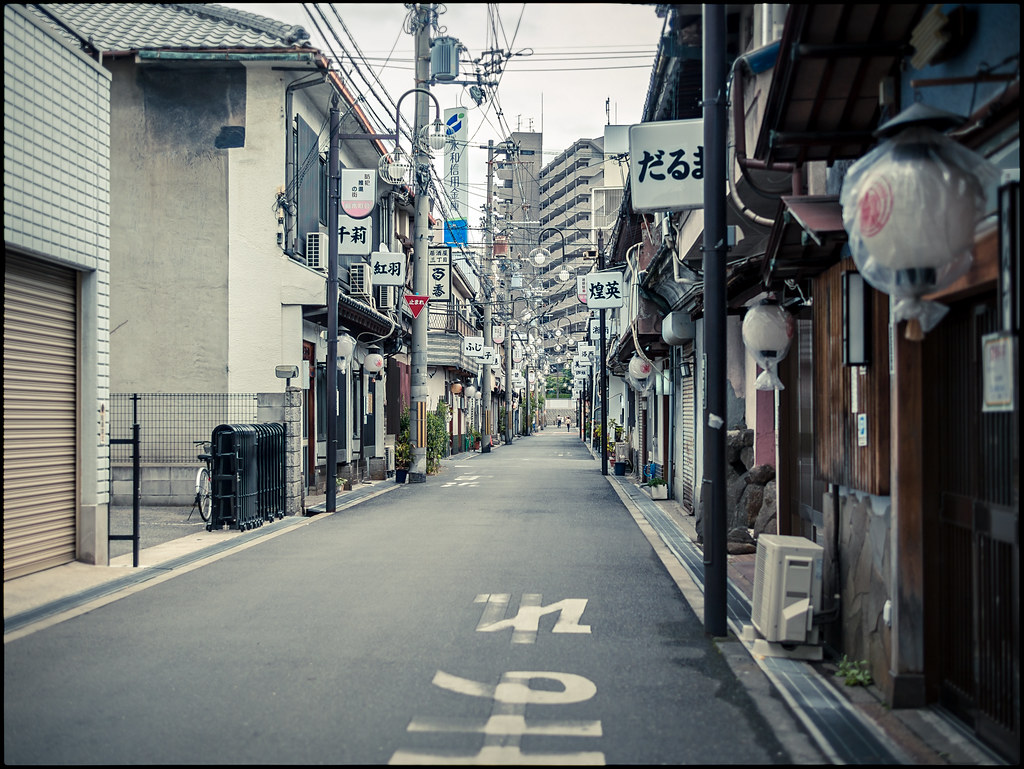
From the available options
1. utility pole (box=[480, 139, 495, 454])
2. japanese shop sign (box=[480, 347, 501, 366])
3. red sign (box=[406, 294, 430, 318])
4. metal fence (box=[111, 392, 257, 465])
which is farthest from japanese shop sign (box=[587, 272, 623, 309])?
utility pole (box=[480, 139, 495, 454])

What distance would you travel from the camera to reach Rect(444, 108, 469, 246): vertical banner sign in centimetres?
2891

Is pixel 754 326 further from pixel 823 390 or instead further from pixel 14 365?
pixel 14 365

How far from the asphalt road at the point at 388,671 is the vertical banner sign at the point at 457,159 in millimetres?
18822

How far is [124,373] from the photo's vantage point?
68.4 ft

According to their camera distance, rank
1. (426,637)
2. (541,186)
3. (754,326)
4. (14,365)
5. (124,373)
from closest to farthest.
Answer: (426,637) → (754,326) → (14,365) → (124,373) → (541,186)

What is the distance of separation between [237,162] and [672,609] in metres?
15.5

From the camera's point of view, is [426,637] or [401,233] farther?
[401,233]

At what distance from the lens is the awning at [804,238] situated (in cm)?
687

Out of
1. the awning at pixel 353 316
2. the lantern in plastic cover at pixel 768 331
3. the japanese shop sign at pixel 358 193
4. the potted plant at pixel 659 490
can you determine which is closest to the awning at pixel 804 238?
the lantern in plastic cover at pixel 768 331

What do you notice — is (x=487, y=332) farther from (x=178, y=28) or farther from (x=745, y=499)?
(x=745, y=499)

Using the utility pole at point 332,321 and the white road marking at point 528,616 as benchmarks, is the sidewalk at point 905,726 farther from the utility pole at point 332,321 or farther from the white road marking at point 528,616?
the utility pole at point 332,321

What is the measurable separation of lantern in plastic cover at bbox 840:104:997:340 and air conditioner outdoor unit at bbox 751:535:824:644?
9.31 feet

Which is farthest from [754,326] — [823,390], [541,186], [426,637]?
[541,186]

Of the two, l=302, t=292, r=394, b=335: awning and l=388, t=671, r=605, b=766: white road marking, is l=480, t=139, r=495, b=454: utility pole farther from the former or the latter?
l=388, t=671, r=605, b=766: white road marking
